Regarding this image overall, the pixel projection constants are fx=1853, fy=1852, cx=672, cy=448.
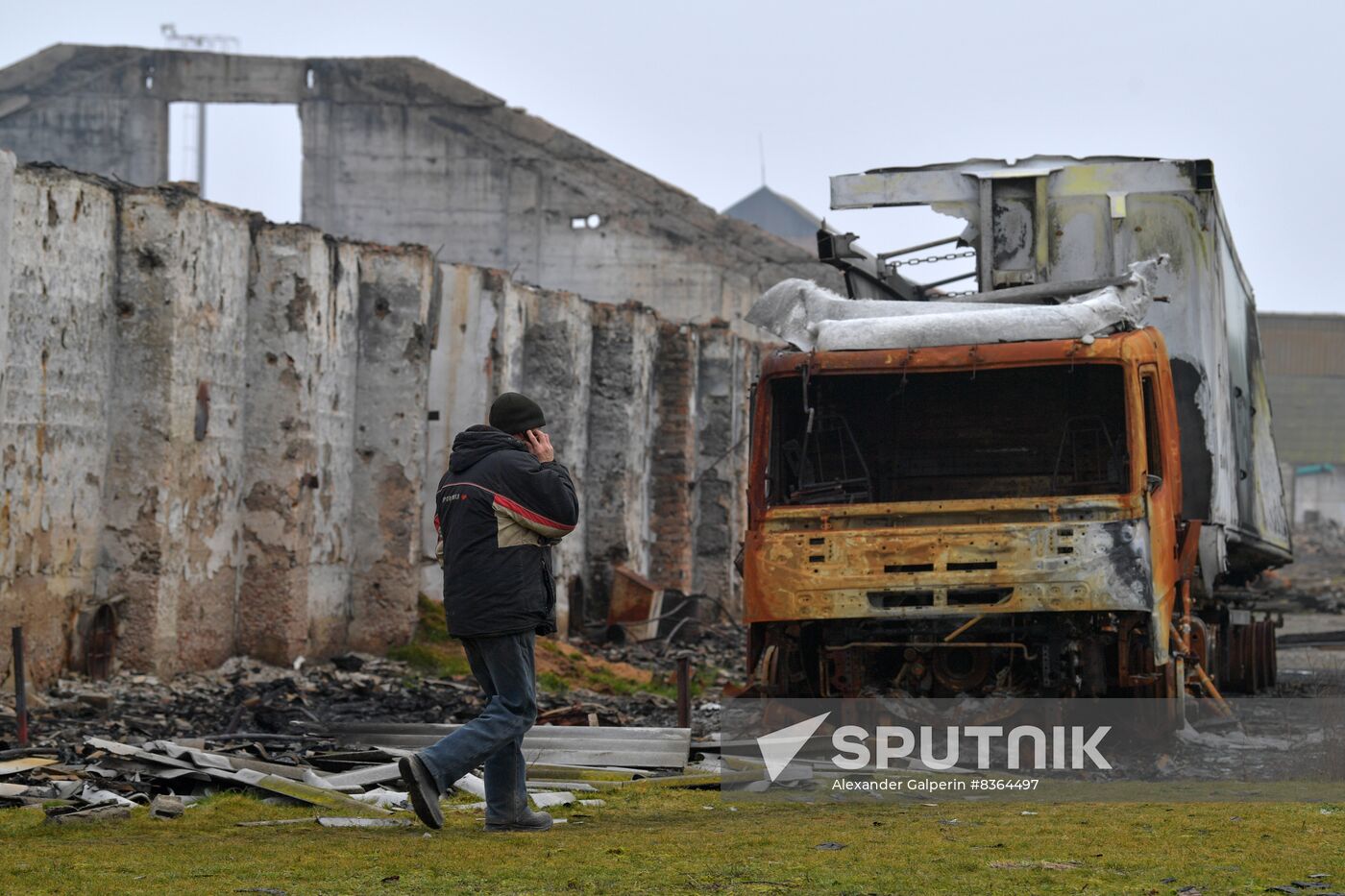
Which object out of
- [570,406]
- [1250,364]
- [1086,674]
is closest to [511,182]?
[570,406]

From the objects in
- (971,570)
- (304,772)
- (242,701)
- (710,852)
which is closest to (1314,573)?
(242,701)

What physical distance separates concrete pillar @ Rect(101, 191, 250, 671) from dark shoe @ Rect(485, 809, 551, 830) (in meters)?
6.90

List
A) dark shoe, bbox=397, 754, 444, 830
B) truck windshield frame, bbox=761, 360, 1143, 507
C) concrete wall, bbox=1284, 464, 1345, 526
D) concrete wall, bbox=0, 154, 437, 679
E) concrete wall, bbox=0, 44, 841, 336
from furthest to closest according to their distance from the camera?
concrete wall, bbox=1284, 464, 1345, 526 → concrete wall, bbox=0, 44, 841, 336 → concrete wall, bbox=0, 154, 437, 679 → truck windshield frame, bbox=761, 360, 1143, 507 → dark shoe, bbox=397, 754, 444, 830

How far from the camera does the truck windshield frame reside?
36.3 feet

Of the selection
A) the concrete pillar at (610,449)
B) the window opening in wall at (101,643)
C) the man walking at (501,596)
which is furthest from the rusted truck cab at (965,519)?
the concrete pillar at (610,449)

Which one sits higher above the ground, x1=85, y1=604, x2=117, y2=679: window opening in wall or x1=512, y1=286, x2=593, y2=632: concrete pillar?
x1=512, y1=286, x2=593, y2=632: concrete pillar

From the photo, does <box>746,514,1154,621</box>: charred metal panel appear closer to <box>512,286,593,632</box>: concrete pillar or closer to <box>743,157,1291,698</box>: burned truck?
<box>743,157,1291,698</box>: burned truck

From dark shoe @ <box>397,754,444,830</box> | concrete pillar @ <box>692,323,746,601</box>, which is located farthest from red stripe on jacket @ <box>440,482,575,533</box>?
concrete pillar @ <box>692,323,746,601</box>

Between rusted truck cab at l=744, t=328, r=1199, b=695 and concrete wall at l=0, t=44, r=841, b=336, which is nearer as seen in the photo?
rusted truck cab at l=744, t=328, r=1199, b=695

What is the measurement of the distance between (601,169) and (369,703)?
25167mm

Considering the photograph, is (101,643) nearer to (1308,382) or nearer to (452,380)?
(452,380)

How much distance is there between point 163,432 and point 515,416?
6870 mm

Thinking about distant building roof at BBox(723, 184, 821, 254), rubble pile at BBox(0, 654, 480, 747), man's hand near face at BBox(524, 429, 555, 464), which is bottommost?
rubble pile at BBox(0, 654, 480, 747)

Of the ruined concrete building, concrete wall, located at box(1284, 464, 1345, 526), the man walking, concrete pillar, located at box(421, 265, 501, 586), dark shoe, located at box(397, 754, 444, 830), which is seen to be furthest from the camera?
concrete wall, located at box(1284, 464, 1345, 526)
